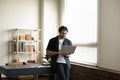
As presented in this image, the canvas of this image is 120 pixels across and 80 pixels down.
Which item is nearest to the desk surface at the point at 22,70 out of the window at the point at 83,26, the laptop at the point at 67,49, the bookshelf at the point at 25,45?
the laptop at the point at 67,49

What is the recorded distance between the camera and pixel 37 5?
8.27 meters

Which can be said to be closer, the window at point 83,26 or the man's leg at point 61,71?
the man's leg at point 61,71

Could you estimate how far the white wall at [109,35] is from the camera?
5.62 metres

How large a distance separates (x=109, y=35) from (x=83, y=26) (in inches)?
55.1

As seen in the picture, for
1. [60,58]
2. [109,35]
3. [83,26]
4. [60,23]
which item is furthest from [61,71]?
[60,23]

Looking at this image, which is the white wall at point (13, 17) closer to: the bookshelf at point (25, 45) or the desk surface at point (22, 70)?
the bookshelf at point (25, 45)

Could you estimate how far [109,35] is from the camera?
5852mm

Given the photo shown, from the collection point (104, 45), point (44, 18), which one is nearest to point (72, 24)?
point (44, 18)

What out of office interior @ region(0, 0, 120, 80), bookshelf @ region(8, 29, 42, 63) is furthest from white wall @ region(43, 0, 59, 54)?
bookshelf @ region(8, 29, 42, 63)

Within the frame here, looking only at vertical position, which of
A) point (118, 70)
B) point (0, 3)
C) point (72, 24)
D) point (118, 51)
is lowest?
point (118, 70)

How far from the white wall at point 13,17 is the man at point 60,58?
252 centimetres

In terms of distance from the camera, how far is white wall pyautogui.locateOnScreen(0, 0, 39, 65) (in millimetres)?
7754

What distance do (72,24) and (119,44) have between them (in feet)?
7.84

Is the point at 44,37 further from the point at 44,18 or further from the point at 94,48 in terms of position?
the point at 94,48
